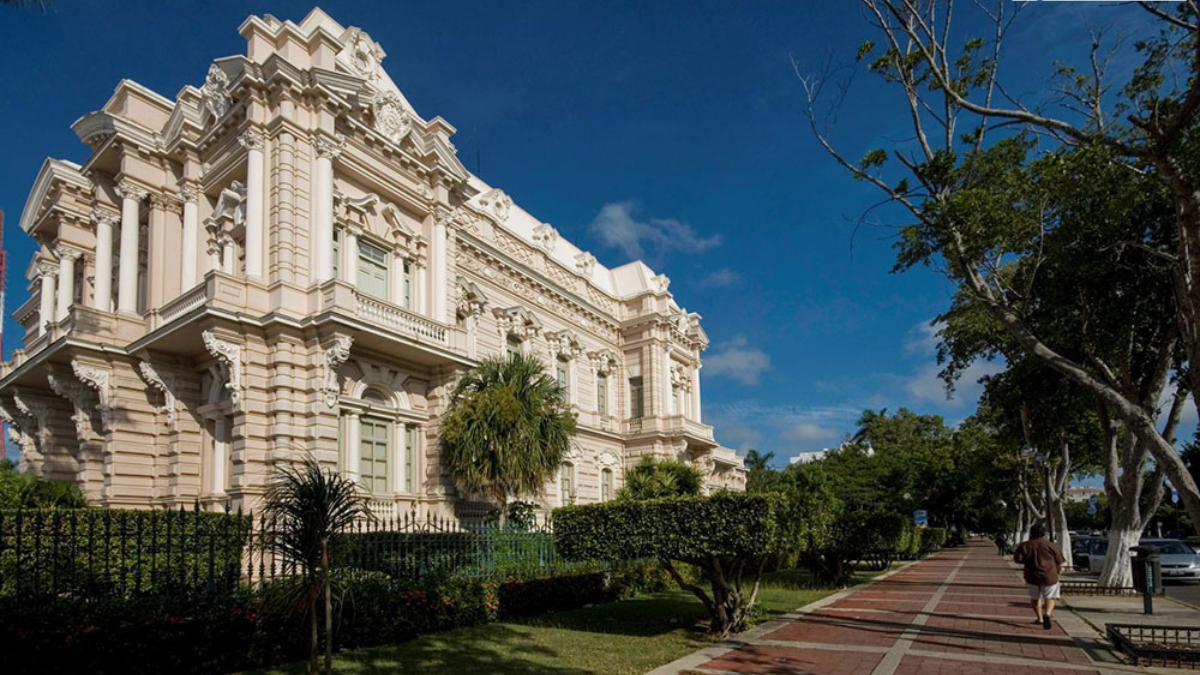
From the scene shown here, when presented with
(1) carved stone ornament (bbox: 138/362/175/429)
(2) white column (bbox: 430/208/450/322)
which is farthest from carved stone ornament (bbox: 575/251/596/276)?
(1) carved stone ornament (bbox: 138/362/175/429)

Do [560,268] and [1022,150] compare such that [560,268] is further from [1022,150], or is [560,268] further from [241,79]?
[1022,150]

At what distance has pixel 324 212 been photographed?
57.1ft

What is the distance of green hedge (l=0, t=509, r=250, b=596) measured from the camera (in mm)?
8266

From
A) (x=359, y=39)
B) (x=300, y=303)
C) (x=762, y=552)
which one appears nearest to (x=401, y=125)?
(x=359, y=39)

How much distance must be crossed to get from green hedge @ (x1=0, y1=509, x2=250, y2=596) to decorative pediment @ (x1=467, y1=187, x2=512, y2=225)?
15993 millimetres

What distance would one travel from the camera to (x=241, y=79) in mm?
17297

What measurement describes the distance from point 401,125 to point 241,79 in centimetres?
416

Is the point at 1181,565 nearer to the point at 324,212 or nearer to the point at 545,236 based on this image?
the point at 545,236

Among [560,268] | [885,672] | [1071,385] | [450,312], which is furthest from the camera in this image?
[560,268]

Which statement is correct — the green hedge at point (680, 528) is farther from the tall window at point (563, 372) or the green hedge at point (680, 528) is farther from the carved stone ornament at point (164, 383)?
the tall window at point (563, 372)

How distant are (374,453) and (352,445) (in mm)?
965

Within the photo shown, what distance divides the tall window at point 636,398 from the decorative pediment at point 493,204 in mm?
10147

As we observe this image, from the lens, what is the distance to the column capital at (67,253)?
2128 centimetres

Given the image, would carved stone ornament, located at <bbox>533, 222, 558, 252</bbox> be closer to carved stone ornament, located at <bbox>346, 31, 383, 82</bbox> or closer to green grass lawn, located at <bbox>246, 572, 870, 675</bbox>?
carved stone ornament, located at <bbox>346, 31, 383, 82</bbox>
